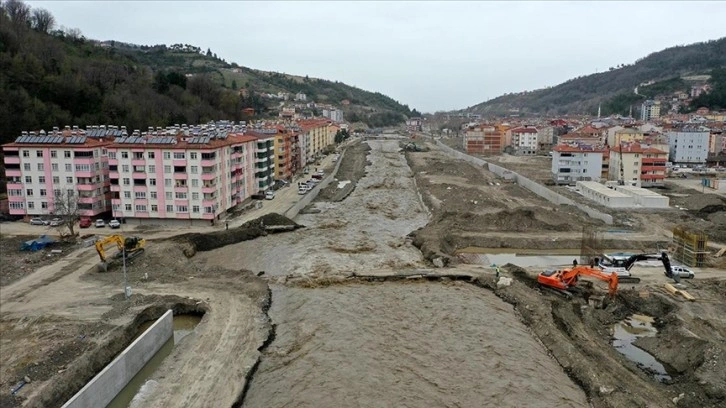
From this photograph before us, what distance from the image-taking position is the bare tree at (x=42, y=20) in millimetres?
74938

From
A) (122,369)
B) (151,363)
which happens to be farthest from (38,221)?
(122,369)

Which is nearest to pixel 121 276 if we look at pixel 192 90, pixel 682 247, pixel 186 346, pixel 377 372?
pixel 186 346

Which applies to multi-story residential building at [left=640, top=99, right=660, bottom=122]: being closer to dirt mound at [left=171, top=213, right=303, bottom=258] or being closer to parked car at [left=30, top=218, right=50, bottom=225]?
dirt mound at [left=171, top=213, right=303, bottom=258]

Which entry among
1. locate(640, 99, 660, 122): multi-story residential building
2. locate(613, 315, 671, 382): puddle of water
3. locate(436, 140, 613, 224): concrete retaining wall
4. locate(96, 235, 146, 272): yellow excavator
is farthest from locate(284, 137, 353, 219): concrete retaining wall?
locate(640, 99, 660, 122): multi-story residential building

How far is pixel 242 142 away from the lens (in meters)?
38.0

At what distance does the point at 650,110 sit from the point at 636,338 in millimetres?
134348

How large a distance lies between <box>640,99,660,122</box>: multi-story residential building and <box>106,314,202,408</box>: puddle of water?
453 feet

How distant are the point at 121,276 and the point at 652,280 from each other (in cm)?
2323

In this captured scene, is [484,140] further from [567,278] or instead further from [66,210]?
[66,210]

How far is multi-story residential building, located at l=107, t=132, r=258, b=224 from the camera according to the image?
105 ft

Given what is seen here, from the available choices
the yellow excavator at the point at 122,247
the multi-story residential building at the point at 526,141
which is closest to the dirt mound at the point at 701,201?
the yellow excavator at the point at 122,247

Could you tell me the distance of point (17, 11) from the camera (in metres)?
71.3

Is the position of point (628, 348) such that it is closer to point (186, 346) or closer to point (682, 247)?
point (682, 247)

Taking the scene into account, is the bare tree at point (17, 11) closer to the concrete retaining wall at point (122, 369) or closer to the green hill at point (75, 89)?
the green hill at point (75, 89)
